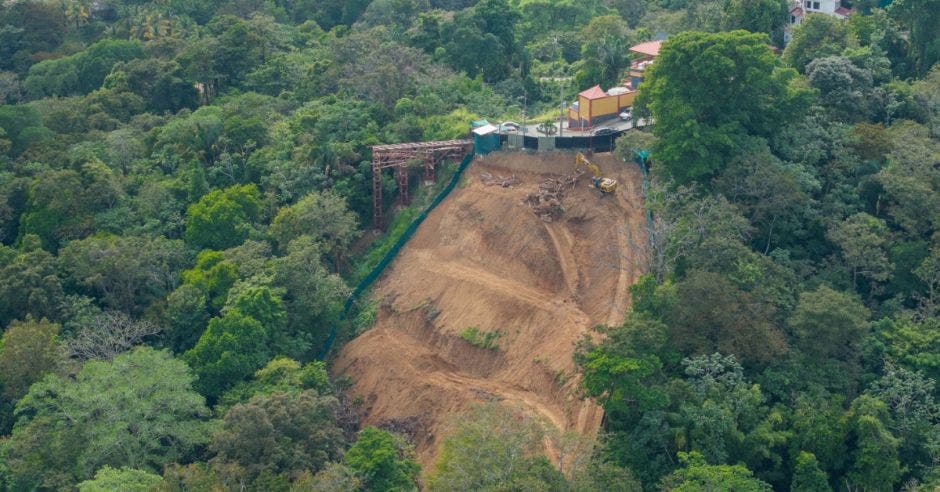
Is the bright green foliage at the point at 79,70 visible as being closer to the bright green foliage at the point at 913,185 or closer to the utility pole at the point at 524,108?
the utility pole at the point at 524,108

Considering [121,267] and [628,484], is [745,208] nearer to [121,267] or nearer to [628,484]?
[628,484]

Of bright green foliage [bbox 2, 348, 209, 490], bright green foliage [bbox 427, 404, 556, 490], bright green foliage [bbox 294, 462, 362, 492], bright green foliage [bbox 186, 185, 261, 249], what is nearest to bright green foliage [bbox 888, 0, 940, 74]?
bright green foliage [bbox 427, 404, 556, 490]

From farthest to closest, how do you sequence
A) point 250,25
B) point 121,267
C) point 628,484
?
point 250,25 < point 121,267 < point 628,484

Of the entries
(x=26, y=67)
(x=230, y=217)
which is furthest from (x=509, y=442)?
(x=26, y=67)

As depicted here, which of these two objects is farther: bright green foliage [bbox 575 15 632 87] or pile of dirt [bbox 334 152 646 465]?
bright green foliage [bbox 575 15 632 87]

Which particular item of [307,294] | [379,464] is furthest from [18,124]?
[379,464]

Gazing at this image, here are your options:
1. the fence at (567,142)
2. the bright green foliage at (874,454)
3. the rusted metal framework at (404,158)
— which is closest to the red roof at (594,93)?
the fence at (567,142)

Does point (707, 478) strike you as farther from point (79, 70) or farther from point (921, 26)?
point (79, 70)

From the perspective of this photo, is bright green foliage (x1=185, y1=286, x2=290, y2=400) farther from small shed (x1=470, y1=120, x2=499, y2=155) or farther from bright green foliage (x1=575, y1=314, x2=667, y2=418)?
bright green foliage (x1=575, y1=314, x2=667, y2=418)
